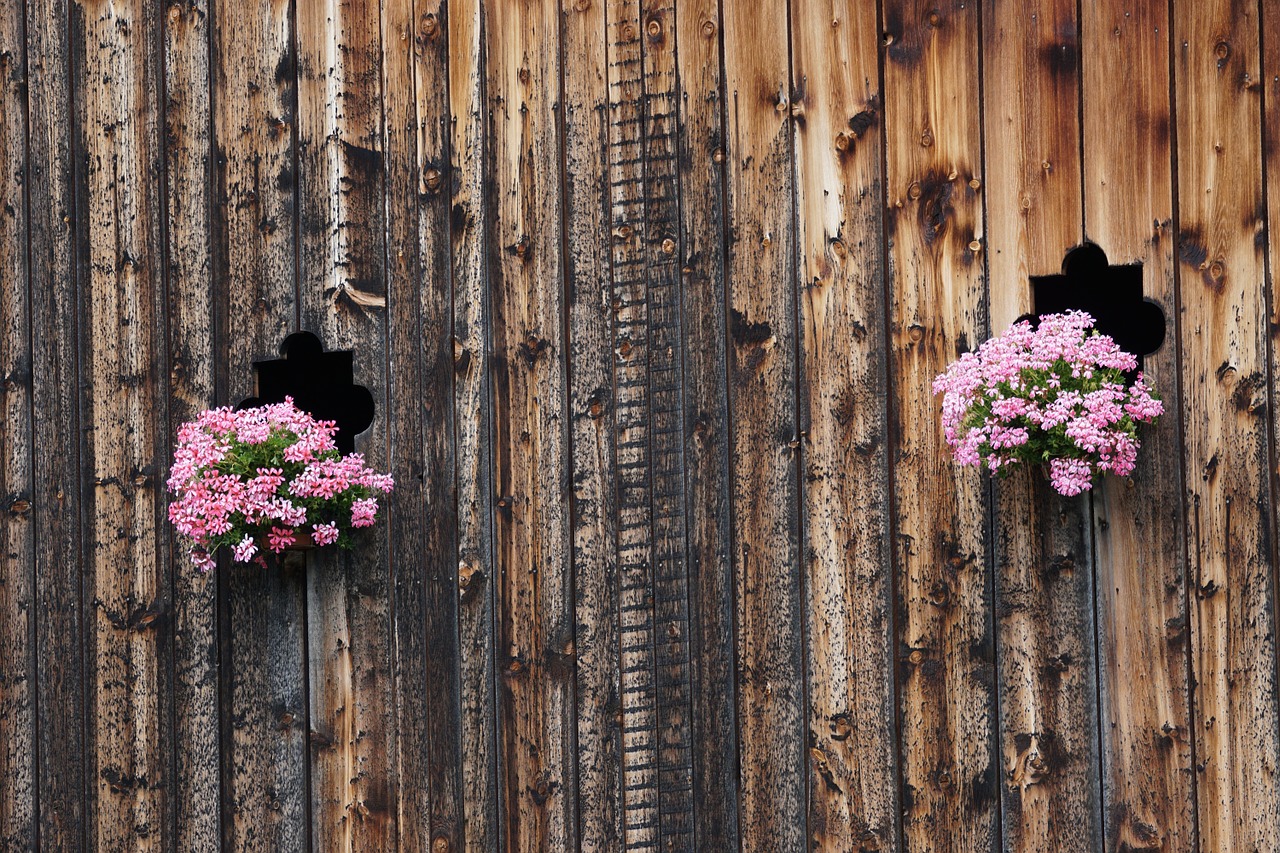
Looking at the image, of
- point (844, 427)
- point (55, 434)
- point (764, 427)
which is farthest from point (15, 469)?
point (844, 427)

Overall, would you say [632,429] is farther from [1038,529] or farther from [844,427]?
[1038,529]

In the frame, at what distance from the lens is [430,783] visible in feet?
9.77

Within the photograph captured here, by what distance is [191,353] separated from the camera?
3164mm

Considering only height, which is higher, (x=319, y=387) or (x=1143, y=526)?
(x=319, y=387)

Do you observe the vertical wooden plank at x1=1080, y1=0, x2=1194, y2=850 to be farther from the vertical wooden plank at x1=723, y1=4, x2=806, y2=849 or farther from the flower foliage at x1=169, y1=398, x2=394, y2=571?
the flower foliage at x1=169, y1=398, x2=394, y2=571

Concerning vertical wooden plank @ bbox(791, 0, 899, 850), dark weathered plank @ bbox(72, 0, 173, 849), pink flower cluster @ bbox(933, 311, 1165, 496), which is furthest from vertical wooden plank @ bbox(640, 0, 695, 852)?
dark weathered plank @ bbox(72, 0, 173, 849)

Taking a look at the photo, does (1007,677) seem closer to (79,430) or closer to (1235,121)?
(1235,121)

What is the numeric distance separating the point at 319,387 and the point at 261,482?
24.9 inches

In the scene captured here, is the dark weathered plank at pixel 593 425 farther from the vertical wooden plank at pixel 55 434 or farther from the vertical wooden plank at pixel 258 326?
the vertical wooden plank at pixel 55 434

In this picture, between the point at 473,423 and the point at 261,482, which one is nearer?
the point at 261,482

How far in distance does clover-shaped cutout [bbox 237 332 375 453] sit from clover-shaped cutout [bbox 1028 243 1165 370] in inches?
62.4

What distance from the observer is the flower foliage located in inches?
111

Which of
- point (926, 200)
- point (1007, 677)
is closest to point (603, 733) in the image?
point (1007, 677)

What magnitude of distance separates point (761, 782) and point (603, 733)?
36 cm
